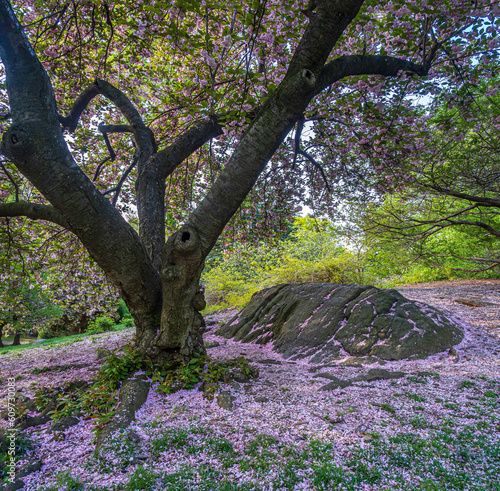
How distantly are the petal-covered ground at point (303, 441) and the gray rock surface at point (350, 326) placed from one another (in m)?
0.87

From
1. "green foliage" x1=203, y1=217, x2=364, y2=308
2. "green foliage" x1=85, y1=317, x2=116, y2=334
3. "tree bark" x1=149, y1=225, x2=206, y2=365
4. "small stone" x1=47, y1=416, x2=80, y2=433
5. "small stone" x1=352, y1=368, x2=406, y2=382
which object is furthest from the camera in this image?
"green foliage" x1=85, y1=317, x2=116, y2=334

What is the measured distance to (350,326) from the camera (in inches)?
177

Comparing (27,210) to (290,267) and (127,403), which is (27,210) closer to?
(127,403)

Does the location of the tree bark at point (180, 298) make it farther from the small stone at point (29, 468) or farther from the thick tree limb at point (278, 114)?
the small stone at point (29, 468)

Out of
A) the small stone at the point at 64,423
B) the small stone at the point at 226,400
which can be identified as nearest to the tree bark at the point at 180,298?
the small stone at the point at 226,400

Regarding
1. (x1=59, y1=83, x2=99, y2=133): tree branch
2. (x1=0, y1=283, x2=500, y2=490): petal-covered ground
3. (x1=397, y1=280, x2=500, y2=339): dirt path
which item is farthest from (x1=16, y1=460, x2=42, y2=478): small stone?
(x1=397, y1=280, x2=500, y2=339): dirt path

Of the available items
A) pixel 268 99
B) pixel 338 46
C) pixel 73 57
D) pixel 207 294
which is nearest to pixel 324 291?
pixel 268 99

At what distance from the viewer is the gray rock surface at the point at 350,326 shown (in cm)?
397

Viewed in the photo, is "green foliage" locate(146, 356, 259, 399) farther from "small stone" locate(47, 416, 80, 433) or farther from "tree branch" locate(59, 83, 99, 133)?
"tree branch" locate(59, 83, 99, 133)

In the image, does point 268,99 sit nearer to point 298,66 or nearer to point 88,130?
point 298,66

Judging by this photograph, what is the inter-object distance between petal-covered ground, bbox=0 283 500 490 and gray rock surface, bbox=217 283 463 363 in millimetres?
869

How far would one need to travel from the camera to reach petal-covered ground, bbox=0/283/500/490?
1.53 m

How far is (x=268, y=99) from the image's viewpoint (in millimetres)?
2963

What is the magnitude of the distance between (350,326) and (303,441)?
116 inches
